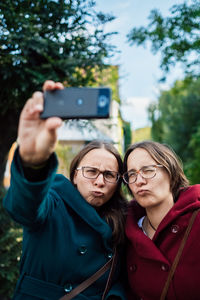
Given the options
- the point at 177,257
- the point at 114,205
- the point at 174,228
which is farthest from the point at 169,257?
the point at 114,205

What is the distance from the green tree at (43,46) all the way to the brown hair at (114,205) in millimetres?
1820

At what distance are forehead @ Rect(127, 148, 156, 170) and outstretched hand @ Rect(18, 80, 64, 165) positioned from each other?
0.92 m

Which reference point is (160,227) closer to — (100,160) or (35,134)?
(100,160)

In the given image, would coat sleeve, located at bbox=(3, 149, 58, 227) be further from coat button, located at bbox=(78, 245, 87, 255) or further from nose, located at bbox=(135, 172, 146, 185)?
nose, located at bbox=(135, 172, 146, 185)

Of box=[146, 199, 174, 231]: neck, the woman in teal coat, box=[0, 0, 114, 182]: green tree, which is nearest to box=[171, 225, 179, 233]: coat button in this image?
box=[146, 199, 174, 231]: neck

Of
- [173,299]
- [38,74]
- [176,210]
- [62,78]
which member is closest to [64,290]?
[173,299]

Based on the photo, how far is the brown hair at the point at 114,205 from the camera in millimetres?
2172

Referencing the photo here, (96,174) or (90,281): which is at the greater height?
(96,174)

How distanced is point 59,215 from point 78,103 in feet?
3.12

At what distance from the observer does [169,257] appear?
1.91 metres

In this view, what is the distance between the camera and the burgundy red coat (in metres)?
1.81

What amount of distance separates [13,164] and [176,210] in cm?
122

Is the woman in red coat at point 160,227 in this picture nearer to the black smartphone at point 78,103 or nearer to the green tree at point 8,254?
the black smartphone at point 78,103

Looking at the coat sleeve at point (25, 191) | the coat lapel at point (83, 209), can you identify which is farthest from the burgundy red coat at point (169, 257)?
the coat sleeve at point (25, 191)
